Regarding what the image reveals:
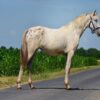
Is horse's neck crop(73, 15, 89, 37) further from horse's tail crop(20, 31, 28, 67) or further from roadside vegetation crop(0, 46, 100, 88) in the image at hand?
roadside vegetation crop(0, 46, 100, 88)

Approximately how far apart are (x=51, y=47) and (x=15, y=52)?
18.8 meters

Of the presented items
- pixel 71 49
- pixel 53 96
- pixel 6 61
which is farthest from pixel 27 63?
pixel 6 61

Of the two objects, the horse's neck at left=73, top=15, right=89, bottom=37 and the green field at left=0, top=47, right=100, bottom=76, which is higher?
the horse's neck at left=73, top=15, right=89, bottom=37

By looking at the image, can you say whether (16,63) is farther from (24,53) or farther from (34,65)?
(24,53)

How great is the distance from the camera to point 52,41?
15.8 metres

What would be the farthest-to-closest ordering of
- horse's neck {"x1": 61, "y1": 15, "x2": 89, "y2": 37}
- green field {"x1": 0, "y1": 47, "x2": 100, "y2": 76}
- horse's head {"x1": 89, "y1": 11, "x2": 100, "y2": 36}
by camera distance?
green field {"x1": 0, "y1": 47, "x2": 100, "y2": 76} → horse's head {"x1": 89, "y1": 11, "x2": 100, "y2": 36} → horse's neck {"x1": 61, "y1": 15, "x2": 89, "y2": 37}

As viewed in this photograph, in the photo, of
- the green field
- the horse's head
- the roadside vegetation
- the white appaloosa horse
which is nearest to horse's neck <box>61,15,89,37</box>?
the white appaloosa horse

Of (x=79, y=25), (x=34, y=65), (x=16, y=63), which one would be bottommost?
(x=34, y=65)

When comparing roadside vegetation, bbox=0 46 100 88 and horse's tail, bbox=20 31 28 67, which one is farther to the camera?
roadside vegetation, bbox=0 46 100 88

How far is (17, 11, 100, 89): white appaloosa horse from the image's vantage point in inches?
617

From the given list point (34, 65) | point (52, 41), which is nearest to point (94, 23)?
point (52, 41)

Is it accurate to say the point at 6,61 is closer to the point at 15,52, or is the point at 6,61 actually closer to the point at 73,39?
the point at 15,52

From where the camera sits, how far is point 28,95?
13.8 m

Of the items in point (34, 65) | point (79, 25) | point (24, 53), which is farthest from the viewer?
point (34, 65)
